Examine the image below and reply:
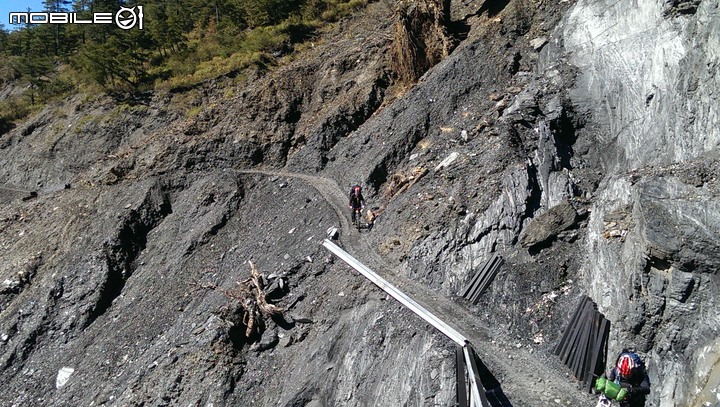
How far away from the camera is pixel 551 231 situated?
12938mm

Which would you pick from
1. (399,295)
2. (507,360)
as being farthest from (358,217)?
(507,360)

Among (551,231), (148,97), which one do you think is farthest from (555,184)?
(148,97)

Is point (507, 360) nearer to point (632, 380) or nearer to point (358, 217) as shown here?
point (632, 380)

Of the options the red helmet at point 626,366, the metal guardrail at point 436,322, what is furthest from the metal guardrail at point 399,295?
the red helmet at point 626,366

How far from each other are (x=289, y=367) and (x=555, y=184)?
32.0ft

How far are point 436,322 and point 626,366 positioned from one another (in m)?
4.20

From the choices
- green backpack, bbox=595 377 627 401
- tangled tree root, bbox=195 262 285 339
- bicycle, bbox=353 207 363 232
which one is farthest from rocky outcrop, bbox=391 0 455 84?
green backpack, bbox=595 377 627 401

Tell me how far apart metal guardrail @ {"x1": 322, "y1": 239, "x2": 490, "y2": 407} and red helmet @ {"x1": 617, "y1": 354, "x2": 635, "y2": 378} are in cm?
253

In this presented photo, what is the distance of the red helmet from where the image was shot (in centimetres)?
859

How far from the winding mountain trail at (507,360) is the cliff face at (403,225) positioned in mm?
55

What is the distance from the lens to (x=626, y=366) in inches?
339

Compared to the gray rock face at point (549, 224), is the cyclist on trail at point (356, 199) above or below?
below

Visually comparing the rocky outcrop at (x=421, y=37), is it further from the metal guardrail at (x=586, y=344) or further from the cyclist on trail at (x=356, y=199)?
the metal guardrail at (x=586, y=344)

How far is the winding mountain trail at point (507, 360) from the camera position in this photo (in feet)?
31.5
